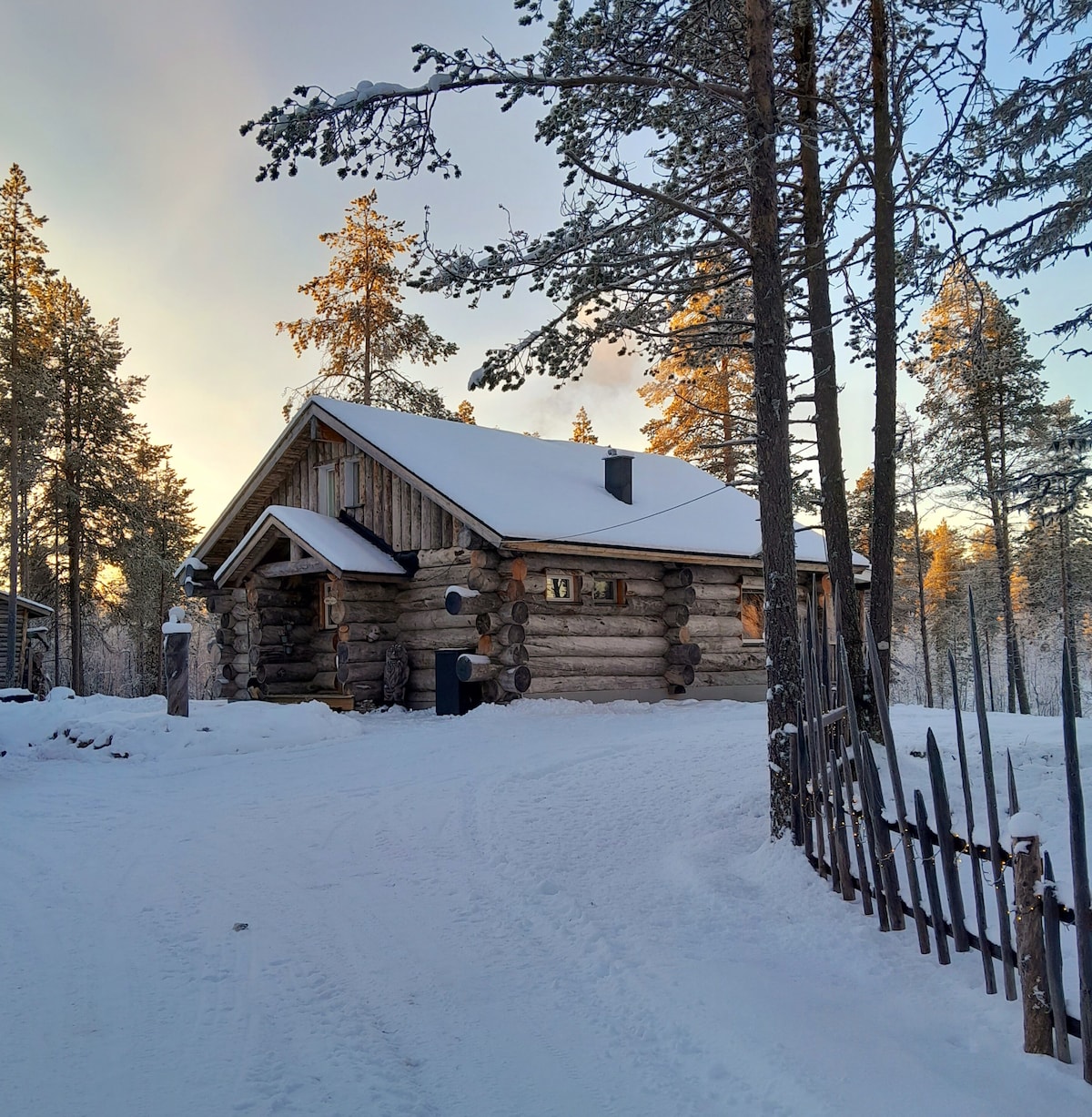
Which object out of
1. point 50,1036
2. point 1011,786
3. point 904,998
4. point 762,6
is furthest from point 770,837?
point 762,6

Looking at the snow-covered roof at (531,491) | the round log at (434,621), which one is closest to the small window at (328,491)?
the snow-covered roof at (531,491)

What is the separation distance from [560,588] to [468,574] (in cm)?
188

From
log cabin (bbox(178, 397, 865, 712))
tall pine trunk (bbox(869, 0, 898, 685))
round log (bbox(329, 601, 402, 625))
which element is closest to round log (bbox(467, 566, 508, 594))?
log cabin (bbox(178, 397, 865, 712))

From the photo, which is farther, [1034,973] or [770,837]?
[770,837]

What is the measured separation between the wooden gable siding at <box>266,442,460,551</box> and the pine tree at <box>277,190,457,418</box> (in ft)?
27.7

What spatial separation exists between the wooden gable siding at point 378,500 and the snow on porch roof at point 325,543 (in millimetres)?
475

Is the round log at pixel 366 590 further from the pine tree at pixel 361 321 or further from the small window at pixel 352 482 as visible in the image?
the pine tree at pixel 361 321

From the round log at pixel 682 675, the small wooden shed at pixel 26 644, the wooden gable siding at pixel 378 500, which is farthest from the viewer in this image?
the small wooden shed at pixel 26 644

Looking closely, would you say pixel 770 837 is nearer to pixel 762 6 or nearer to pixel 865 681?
pixel 865 681

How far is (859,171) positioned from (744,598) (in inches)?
415

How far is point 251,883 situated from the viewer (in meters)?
5.98

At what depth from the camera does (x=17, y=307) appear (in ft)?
84.4

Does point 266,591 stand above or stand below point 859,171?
below

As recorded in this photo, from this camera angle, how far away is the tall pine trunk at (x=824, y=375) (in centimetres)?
1041
